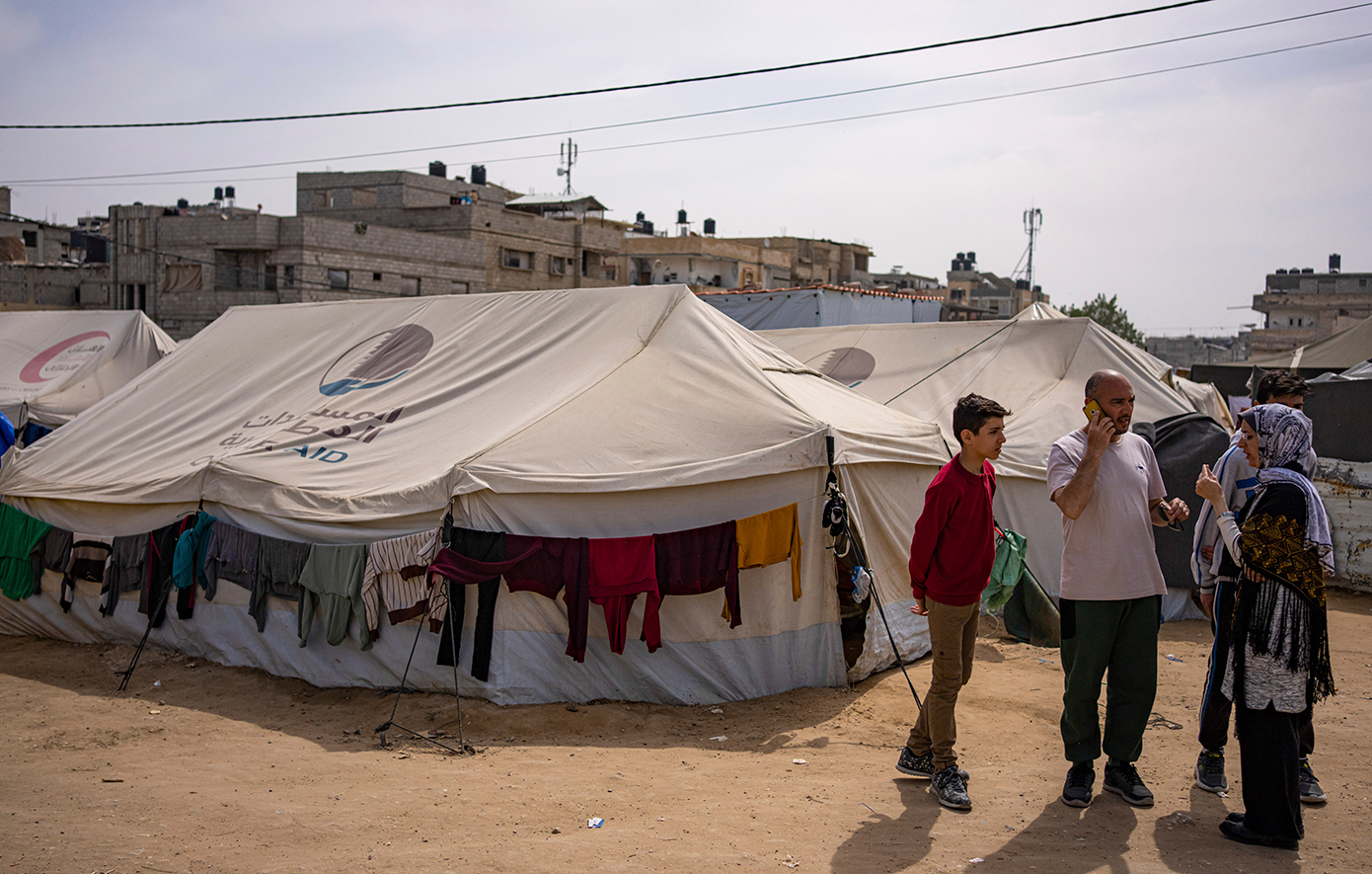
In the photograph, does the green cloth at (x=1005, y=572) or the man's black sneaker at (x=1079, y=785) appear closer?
the man's black sneaker at (x=1079, y=785)

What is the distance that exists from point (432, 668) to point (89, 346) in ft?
40.4

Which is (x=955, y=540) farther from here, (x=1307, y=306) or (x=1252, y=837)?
(x=1307, y=306)

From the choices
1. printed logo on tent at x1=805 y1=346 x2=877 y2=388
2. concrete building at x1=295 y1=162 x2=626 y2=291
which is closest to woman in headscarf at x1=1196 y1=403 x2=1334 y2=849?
printed logo on tent at x1=805 y1=346 x2=877 y2=388

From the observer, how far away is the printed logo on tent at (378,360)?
8.63m

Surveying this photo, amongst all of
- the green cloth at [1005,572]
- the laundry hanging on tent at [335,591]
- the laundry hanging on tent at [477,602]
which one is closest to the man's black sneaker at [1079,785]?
the green cloth at [1005,572]

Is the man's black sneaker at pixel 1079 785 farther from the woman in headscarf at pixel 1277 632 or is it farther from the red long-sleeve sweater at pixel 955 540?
the red long-sleeve sweater at pixel 955 540

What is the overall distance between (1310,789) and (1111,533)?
157 cm

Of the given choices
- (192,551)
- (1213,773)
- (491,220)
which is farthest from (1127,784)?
(491,220)

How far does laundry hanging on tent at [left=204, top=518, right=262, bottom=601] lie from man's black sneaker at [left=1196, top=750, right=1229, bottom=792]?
5.99 m

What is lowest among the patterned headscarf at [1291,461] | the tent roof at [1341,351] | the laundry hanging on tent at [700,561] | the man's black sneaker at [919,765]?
the man's black sneaker at [919,765]

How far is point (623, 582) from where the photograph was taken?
6156 mm

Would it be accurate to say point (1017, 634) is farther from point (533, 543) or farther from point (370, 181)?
point (370, 181)

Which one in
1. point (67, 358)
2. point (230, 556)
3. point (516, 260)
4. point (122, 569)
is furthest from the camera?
point (516, 260)

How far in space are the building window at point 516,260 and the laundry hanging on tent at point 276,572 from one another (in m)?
35.4
